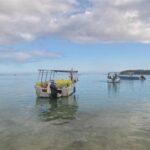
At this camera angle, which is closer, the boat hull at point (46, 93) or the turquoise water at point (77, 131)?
the turquoise water at point (77, 131)

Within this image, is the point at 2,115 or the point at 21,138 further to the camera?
the point at 2,115

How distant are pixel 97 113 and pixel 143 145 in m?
12.8

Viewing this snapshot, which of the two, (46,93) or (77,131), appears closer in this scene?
(77,131)

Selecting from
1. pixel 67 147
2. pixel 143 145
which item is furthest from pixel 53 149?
pixel 143 145

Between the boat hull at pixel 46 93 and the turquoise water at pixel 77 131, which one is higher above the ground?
the boat hull at pixel 46 93

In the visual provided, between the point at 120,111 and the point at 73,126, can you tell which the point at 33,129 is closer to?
the point at 73,126

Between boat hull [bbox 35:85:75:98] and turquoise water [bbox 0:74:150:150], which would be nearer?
turquoise water [bbox 0:74:150:150]

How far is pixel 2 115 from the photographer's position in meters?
30.8

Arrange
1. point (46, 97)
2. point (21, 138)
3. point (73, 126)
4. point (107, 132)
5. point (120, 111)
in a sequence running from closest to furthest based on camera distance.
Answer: point (21, 138) → point (107, 132) → point (73, 126) → point (120, 111) → point (46, 97)

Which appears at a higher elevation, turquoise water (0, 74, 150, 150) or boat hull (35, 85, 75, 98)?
boat hull (35, 85, 75, 98)

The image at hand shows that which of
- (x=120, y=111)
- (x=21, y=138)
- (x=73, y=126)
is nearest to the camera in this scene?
(x=21, y=138)

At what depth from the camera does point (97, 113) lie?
103 ft

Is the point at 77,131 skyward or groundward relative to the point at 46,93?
groundward

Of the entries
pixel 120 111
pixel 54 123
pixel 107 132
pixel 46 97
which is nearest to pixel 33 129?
pixel 54 123
